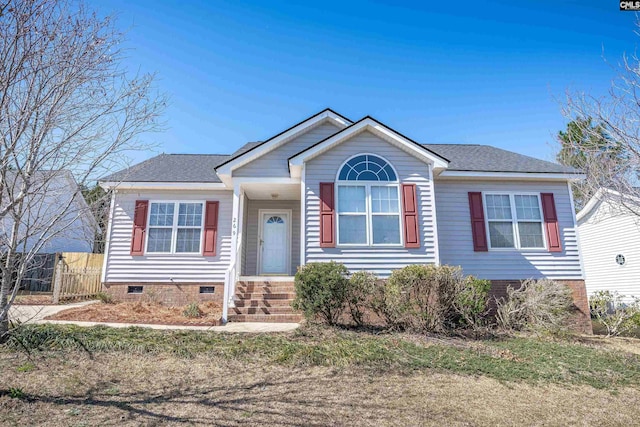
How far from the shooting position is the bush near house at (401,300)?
7.32m

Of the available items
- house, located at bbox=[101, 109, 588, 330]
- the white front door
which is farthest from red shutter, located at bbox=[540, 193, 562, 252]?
the white front door

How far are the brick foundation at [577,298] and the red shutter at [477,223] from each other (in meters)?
1.10

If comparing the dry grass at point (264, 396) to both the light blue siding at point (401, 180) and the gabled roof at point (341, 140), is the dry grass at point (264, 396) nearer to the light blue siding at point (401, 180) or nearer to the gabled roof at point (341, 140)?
the light blue siding at point (401, 180)

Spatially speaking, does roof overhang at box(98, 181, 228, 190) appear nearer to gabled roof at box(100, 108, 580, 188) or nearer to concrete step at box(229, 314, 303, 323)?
gabled roof at box(100, 108, 580, 188)

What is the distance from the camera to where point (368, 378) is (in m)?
4.75

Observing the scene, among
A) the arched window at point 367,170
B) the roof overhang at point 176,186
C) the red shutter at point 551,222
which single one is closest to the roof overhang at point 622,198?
the red shutter at point 551,222

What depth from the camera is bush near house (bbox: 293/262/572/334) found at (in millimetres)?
7316

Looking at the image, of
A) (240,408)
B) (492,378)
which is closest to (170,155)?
(240,408)

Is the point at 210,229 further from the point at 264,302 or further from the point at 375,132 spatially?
the point at 375,132

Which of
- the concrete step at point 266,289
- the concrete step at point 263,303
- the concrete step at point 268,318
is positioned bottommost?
the concrete step at point 268,318

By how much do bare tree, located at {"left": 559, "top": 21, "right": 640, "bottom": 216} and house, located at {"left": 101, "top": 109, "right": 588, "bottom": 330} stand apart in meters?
3.20

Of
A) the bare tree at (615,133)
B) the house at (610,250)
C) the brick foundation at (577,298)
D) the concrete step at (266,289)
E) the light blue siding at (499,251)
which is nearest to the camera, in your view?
the bare tree at (615,133)

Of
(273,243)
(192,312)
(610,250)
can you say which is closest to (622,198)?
(273,243)

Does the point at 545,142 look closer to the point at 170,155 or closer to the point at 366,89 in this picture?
the point at 366,89
